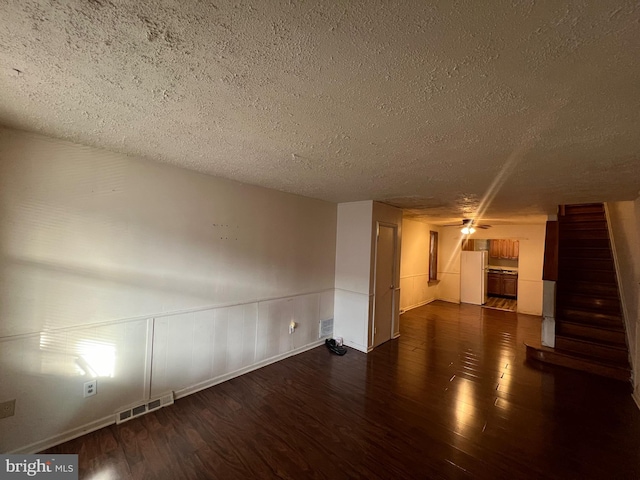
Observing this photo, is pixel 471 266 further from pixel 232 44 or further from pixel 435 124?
pixel 232 44

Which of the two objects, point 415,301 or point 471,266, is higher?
point 471,266

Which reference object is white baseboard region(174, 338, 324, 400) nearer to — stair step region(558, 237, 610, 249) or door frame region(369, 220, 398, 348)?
door frame region(369, 220, 398, 348)

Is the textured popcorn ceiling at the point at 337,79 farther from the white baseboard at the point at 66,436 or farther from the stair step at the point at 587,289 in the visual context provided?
the stair step at the point at 587,289

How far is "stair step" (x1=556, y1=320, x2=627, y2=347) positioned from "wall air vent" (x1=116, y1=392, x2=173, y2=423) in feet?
16.8

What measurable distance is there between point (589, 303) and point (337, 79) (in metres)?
5.24

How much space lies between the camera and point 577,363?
3.32 metres

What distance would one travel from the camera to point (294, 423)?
2174 millimetres

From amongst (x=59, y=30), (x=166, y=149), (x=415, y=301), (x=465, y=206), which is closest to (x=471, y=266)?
(x=415, y=301)

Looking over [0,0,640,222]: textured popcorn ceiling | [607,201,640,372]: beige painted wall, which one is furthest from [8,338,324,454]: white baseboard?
[607,201,640,372]: beige painted wall

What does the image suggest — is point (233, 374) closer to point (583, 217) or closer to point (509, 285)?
point (583, 217)

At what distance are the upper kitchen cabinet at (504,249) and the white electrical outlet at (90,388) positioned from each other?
9550mm

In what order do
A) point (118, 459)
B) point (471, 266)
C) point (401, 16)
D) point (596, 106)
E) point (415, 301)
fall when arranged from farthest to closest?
point (471, 266)
point (415, 301)
point (118, 459)
point (596, 106)
point (401, 16)

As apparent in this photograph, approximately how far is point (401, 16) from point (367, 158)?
1.24 metres

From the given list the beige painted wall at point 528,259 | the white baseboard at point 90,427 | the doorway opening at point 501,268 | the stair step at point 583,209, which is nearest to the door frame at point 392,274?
the white baseboard at point 90,427
